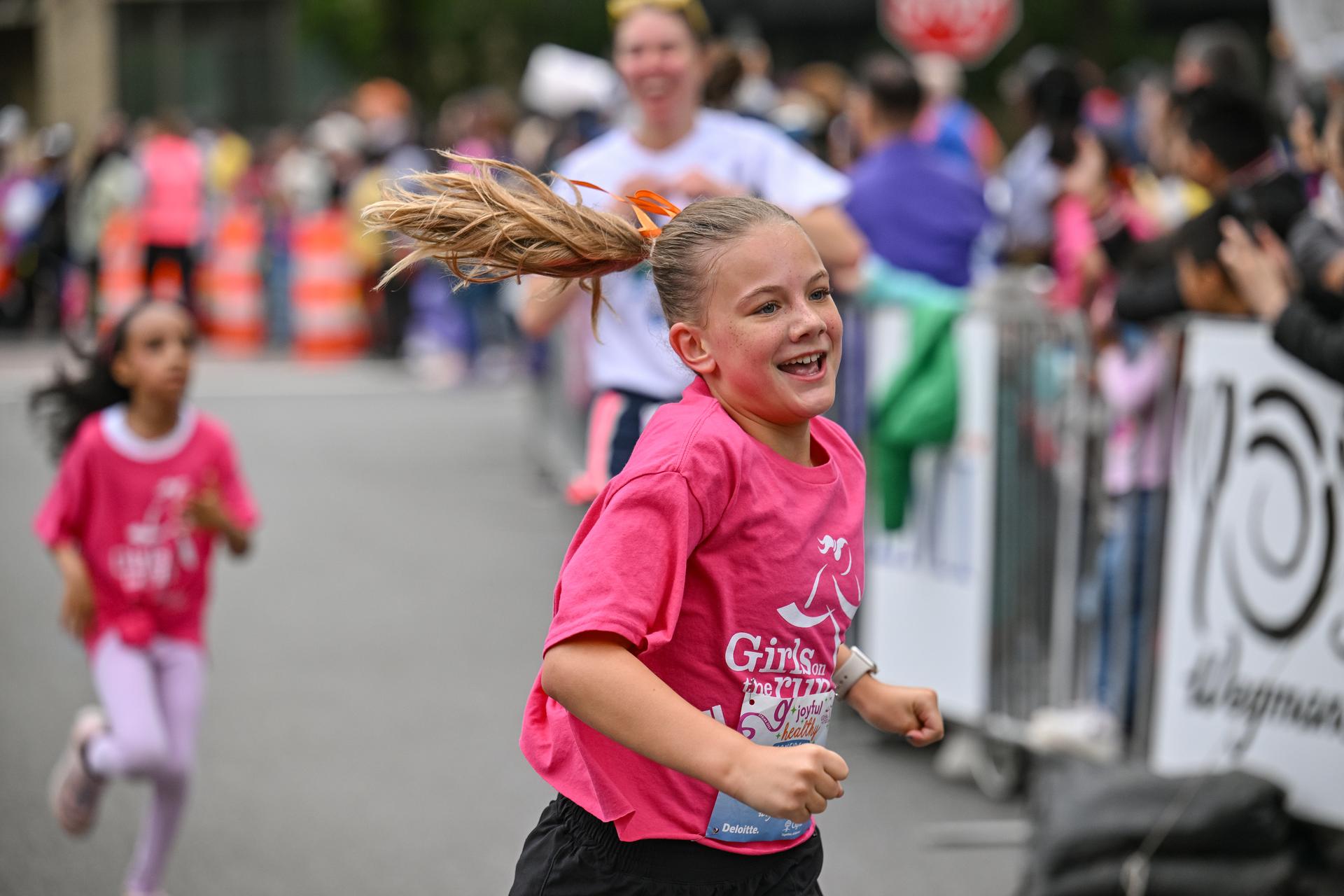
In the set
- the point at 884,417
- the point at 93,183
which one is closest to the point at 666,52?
the point at 884,417

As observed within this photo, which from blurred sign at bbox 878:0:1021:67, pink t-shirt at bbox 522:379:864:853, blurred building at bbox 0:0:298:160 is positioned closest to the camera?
pink t-shirt at bbox 522:379:864:853

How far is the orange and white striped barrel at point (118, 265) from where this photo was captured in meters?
18.3

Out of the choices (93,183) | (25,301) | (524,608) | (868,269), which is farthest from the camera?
(25,301)

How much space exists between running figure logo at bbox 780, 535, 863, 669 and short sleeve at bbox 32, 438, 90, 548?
2940mm

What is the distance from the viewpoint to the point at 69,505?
4824mm

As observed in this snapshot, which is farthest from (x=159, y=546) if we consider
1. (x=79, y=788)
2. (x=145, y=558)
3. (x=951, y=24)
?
(x=951, y=24)

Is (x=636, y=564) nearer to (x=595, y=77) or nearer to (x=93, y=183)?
(x=595, y=77)

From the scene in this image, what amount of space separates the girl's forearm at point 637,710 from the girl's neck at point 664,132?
2.79 metres

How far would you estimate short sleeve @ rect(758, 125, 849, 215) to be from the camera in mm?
4781

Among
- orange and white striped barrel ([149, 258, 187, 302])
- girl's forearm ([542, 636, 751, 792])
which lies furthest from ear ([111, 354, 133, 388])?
orange and white striped barrel ([149, 258, 187, 302])

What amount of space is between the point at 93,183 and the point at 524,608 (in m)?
11.9

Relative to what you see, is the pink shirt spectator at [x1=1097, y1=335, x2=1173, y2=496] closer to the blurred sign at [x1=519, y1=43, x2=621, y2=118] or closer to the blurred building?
the blurred sign at [x1=519, y1=43, x2=621, y2=118]

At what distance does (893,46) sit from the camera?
2633cm

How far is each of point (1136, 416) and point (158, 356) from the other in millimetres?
2968
